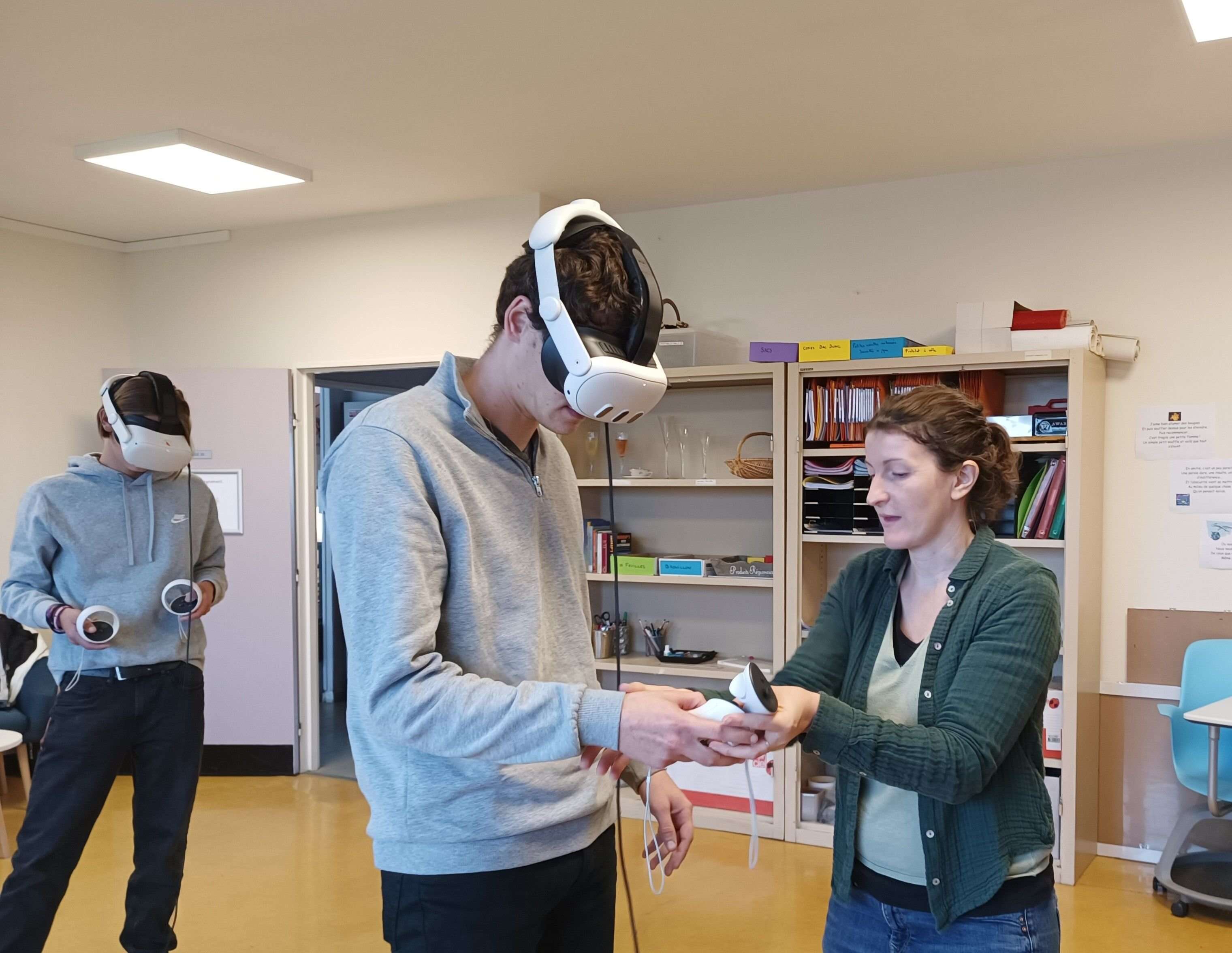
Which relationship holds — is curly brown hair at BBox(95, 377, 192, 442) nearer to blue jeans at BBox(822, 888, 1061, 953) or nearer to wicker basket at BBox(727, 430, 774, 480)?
blue jeans at BBox(822, 888, 1061, 953)

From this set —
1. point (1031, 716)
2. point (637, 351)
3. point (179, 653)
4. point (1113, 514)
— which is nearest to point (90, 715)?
point (179, 653)

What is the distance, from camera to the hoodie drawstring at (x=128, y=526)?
2867 mm

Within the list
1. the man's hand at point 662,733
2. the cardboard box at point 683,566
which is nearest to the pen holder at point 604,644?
the cardboard box at point 683,566

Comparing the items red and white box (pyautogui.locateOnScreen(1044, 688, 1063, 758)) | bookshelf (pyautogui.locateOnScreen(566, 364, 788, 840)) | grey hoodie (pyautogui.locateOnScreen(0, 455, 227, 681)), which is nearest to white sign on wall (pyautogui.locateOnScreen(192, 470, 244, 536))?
bookshelf (pyautogui.locateOnScreen(566, 364, 788, 840))

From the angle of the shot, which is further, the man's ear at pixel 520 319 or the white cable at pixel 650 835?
the white cable at pixel 650 835

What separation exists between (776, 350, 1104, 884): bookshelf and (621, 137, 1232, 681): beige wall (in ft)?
0.44

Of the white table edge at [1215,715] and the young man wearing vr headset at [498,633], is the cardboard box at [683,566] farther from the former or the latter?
the young man wearing vr headset at [498,633]

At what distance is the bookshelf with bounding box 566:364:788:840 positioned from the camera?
437cm

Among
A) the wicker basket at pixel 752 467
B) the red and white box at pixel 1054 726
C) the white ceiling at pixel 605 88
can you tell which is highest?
the white ceiling at pixel 605 88

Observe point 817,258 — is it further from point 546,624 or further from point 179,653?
point 546,624

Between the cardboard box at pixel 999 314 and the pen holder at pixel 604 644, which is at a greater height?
the cardboard box at pixel 999 314

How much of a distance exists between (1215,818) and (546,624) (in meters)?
3.68

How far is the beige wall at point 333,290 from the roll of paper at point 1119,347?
7.88 feet

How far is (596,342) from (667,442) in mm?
3421
